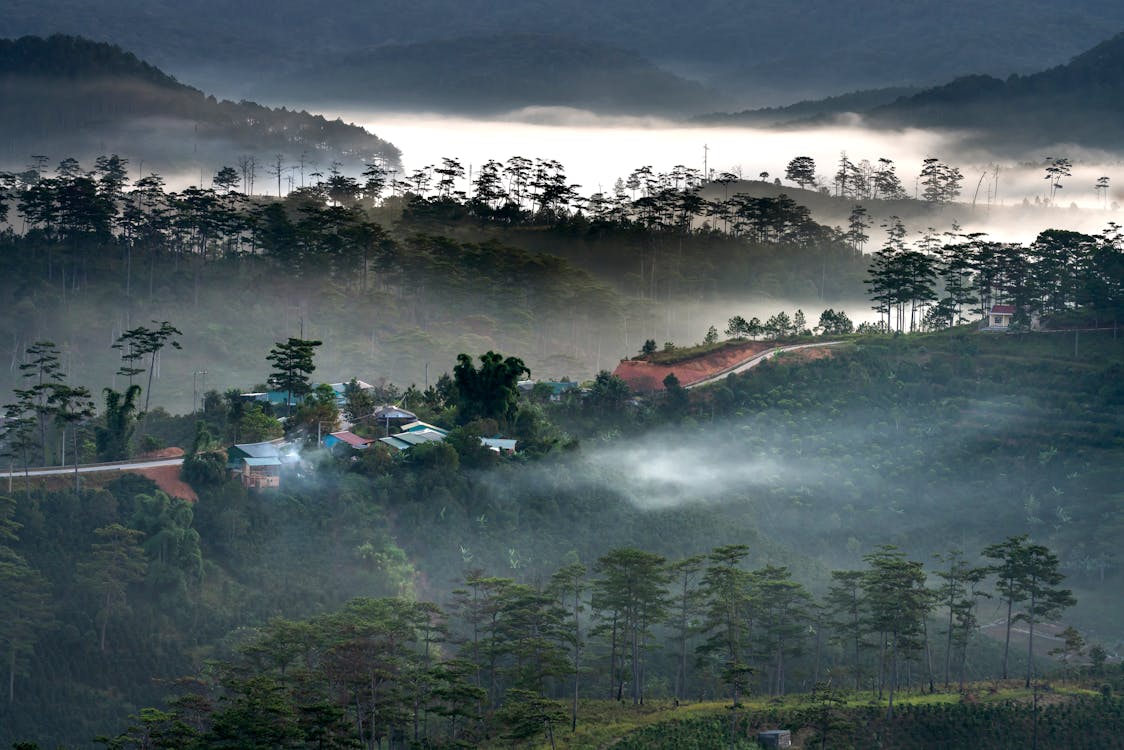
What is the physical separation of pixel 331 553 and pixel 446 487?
7.15 m

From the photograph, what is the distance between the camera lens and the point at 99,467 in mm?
68875

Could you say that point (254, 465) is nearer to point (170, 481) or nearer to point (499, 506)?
point (170, 481)

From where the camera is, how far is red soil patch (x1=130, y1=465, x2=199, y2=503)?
67562mm

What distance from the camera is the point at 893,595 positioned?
197ft

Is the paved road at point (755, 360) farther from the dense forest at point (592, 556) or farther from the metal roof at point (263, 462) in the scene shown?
the metal roof at point (263, 462)

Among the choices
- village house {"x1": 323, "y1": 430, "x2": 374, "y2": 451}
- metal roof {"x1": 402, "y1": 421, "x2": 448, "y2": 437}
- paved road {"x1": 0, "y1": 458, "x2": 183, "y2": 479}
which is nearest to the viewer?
paved road {"x1": 0, "y1": 458, "x2": 183, "y2": 479}

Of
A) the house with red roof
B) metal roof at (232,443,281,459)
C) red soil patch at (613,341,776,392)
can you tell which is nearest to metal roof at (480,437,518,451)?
metal roof at (232,443,281,459)

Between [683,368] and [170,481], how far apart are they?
110 feet

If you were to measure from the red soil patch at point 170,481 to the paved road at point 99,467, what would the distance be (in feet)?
1.59

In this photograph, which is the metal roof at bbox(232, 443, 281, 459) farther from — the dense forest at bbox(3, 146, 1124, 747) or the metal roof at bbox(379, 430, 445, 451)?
the metal roof at bbox(379, 430, 445, 451)

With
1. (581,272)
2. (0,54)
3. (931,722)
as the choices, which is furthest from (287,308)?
(931,722)

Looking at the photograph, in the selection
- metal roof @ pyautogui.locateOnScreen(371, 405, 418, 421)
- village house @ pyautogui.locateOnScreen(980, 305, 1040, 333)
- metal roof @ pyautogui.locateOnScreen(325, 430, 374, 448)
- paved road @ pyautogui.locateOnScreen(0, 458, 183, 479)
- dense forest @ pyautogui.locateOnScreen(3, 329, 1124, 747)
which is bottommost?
dense forest @ pyautogui.locateOnScreen(3, 329, 1124, 747)

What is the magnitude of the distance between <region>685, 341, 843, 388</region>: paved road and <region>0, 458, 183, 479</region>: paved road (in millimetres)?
31638

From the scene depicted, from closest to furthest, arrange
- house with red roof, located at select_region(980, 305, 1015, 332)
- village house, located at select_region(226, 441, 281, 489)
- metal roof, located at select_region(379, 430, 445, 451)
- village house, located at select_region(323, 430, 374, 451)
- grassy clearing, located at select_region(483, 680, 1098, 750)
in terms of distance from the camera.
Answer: grassy clearing, located at select_region(483, 680, 1098, 750) < village house, located at select_region(226, 441, 281, 489) < village house, located at select_region(323, 430, 374, 451) < metal roof, located at select_region(379, 430, 445, 451) < house with red roof, located at select_region(980, 305, 1015, 332)
